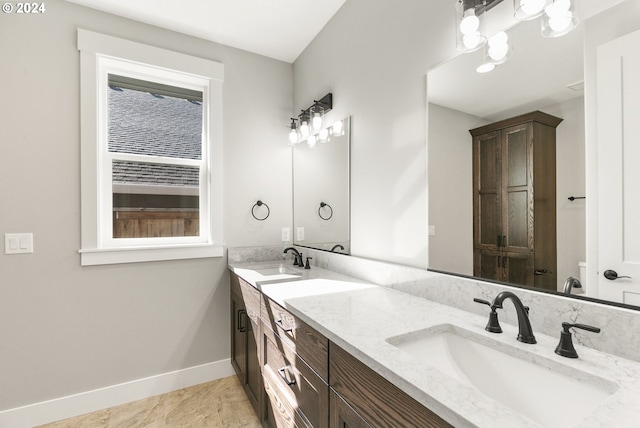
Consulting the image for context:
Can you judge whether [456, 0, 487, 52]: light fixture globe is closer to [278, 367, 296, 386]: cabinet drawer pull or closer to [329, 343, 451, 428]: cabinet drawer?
[329, 343, 451, 428]: cabinet drawer

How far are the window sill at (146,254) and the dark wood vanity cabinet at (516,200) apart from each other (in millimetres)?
1861

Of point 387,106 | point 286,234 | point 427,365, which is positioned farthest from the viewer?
point 286,234

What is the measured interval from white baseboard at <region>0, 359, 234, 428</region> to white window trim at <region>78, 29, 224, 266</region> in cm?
85

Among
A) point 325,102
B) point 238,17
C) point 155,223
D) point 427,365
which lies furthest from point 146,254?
point 427,365

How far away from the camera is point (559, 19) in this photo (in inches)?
35.4

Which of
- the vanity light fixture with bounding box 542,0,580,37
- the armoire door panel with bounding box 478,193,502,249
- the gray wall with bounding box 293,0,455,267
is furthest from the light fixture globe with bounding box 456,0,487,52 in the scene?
the armoire door panel with bounding box 478,193,502,249

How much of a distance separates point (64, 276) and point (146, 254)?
18.3 inches

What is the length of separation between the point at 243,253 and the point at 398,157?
149 centimetres

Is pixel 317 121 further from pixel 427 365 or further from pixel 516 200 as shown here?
pixel 427 365

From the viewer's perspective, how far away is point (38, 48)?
1.81 m

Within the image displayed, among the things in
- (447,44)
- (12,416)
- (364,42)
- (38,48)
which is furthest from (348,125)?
(12,416)

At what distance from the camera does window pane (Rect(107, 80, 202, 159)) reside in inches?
83.2

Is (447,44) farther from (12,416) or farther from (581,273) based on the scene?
(12,416)

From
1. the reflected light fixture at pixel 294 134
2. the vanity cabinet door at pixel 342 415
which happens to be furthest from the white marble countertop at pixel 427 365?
the reflected light fixture at pixel 294 134
